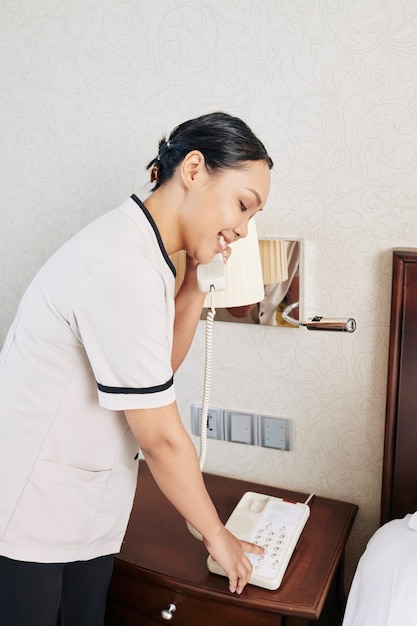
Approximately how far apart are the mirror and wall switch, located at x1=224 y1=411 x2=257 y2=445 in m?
0.27

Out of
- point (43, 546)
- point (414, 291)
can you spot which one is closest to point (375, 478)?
point (414, 291)

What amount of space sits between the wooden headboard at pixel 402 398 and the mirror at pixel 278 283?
23 centimetres

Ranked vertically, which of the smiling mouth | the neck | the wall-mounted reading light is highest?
the neck

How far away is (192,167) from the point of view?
1.02 meters

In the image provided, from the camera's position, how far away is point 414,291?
4.43 feet

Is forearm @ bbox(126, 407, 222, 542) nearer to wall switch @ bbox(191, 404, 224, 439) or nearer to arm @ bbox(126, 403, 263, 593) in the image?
arm @ bbox(126, 403, 263, 593)

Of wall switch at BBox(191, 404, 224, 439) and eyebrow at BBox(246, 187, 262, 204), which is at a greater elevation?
eyebrow at BBox(246, 187, 262, 204)

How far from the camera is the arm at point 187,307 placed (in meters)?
1.32

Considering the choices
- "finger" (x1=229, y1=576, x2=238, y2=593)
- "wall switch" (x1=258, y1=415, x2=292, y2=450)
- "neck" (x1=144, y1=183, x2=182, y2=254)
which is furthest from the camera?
"wall switch" (x1=258, y1=415, x2=292, y2=450)

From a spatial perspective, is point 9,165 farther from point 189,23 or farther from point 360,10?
point 360,10

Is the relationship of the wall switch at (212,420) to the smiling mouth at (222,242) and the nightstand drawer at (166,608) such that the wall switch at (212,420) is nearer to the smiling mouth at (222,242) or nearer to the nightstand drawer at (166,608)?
the nightstand drawer at (166,608)

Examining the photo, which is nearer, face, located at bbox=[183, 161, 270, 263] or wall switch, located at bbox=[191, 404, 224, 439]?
face, located at bbox=[183, 161, 270, 263]

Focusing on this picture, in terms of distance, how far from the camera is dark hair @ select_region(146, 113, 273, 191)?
1.01 metres

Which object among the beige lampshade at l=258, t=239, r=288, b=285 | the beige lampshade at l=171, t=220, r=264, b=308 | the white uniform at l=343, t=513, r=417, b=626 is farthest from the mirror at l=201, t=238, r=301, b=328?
the white uniform at l=343, t=513, r=417, b=626
